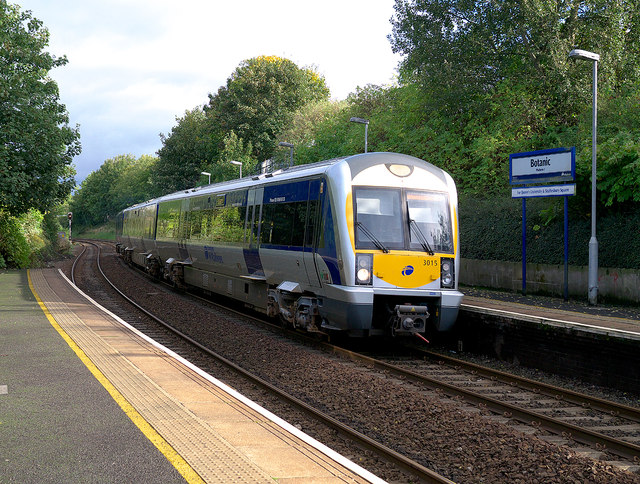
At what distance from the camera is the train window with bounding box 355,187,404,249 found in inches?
398

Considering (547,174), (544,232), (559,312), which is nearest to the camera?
(559,312)

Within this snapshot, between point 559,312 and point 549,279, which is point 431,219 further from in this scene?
point 549,279

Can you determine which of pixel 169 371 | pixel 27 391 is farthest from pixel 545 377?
pixel 27 391

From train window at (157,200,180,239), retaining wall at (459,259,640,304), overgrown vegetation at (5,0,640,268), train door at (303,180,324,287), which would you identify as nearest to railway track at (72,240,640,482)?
train door at (303,180,324,287)

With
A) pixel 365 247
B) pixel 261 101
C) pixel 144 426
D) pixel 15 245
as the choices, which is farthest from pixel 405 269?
pixel 261 101

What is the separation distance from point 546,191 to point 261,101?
4111 centimetres

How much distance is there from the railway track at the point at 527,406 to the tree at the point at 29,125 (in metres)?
18.5

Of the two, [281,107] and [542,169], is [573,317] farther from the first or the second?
[281,107]

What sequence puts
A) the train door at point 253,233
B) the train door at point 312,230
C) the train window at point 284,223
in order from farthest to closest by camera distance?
the train door at point 253,233 < the train window at point 284,223 < the train door at point 312,230

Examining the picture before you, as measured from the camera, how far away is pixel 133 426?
5730mm

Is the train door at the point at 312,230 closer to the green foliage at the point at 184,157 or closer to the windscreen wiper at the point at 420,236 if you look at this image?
the windscreen wiper at the point at 420,236

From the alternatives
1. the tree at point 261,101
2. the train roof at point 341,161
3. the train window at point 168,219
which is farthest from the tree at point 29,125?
the tree at point 261,101

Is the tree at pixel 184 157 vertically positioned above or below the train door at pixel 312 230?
above

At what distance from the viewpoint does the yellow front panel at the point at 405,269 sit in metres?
10.1
